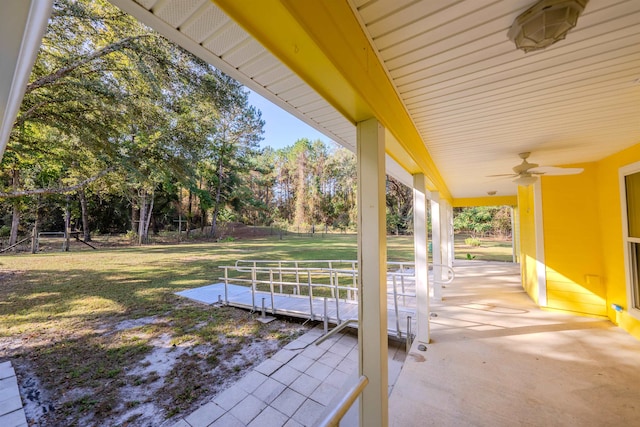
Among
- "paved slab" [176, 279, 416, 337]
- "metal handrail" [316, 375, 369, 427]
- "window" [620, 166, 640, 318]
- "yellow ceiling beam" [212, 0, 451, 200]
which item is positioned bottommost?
"paved slab" [176, 279, 416, 337]

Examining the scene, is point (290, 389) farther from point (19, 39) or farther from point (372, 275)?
point (19, 39)

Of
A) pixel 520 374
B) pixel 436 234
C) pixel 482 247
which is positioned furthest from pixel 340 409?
pixel 482 247

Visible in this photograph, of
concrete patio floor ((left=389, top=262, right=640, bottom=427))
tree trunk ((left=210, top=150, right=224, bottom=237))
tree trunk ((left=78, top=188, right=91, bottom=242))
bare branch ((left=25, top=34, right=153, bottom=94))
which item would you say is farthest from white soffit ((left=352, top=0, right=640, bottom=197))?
tree trunk ((left=78, top=188, right=91, bottom=242))

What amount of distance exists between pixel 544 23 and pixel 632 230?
3.51m

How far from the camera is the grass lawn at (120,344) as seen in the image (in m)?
2.71

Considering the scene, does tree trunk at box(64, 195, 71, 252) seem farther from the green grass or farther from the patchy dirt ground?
the green grass

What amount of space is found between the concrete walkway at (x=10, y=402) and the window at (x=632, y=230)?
6.48 metres

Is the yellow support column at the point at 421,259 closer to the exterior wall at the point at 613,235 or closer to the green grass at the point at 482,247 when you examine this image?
the exterior wall at the point at 613,235

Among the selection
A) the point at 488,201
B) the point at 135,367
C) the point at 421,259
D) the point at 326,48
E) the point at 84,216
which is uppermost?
the point at 488,201

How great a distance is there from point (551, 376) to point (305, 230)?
1875 centimetres

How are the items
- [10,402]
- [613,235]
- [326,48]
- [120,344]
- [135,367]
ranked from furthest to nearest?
[120,344] < [135,367] < [613,235] < [10,402] < [326,48]

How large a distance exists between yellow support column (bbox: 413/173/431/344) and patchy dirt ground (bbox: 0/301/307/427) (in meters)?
2.04

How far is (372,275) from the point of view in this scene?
4.16 ft

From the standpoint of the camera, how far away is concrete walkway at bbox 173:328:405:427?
2.28 meters
